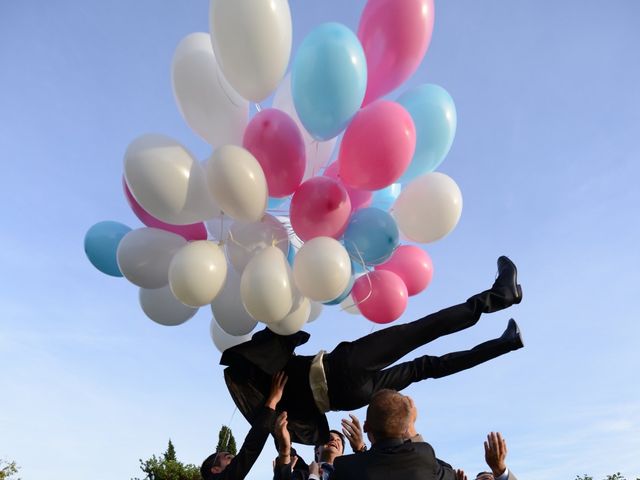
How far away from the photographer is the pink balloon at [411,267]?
12.2 ft

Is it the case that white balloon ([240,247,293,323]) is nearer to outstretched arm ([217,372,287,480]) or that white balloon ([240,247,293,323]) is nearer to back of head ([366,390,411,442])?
outstretched arm ([217,372,287,480])

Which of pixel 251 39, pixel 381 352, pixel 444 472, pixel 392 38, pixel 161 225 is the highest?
pixel 392 38

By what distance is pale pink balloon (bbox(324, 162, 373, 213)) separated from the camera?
3.44 m

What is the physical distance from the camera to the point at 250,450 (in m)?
3.06

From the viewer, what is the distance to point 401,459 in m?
2.21

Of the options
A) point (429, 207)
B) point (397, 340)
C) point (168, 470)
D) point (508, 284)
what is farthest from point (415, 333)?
point (168, 470)

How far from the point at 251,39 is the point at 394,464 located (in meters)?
2.17

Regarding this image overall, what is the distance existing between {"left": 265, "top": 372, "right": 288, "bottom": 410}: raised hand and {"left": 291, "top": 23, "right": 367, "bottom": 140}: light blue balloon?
1.48 m

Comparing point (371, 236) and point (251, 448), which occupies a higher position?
point (371, 236)

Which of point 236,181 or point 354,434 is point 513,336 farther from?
point 236,181

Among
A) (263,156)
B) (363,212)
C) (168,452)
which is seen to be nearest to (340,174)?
(363,212)

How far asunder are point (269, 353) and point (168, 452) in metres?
24.1

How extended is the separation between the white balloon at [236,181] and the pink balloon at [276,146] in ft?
0.25

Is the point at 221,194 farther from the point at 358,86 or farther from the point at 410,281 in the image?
the point at 410,281
